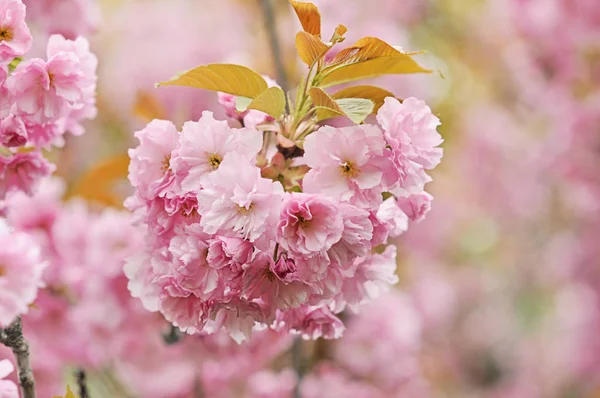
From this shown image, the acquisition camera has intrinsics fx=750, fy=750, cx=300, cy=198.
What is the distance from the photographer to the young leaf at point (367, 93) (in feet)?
2.24

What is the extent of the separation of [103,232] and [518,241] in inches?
90.3

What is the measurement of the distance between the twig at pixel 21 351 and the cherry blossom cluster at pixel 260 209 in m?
0.13

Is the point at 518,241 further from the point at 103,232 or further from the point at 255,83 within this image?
the point at 255,83

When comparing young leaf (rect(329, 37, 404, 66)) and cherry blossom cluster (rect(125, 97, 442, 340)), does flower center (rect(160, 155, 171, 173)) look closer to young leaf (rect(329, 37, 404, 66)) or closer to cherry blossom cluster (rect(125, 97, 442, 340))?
cherry blossom cluster (rect(125, 97, 442, 340))

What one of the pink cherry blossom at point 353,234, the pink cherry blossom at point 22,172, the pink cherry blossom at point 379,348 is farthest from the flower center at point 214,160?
the pink cherry blossom at point 379,348

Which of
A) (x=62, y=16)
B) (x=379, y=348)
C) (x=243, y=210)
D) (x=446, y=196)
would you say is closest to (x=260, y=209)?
(x=243, y=210)

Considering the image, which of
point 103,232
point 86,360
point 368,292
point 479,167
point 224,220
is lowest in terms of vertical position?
point 479,167

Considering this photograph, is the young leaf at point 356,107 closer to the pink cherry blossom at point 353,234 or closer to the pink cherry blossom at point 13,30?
the pink cherry blossom at point 353,234

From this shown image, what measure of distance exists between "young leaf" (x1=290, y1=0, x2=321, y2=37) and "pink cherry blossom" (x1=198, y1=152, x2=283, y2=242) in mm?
155

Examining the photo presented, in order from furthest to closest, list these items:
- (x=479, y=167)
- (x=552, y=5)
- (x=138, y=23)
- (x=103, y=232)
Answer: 1. (x=479, y=167)
2. (x=138, y=23)
3. (x=552, y=5)
4. (x=103, y=232)

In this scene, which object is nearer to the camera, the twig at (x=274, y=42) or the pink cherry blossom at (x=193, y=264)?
the pink cherry blossom at (x=193, y=264)

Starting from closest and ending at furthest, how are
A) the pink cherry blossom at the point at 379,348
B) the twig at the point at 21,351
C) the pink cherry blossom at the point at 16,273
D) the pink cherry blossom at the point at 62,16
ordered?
the pink cherry blossom at the point at 16,273 → the twig at the point at 21,351 → the pink cherry blossom at the point at 62,16 → the pink cherry blossom at the point at 379,348

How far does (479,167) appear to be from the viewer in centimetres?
293

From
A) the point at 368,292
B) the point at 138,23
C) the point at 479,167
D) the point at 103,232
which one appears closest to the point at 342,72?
the point at 368,292
